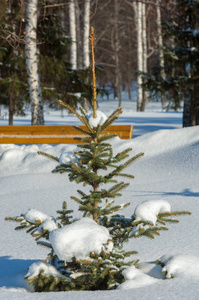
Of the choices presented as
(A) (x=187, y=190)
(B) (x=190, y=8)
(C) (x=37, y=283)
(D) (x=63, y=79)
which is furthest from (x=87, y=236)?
(D) (x=63, y=79)

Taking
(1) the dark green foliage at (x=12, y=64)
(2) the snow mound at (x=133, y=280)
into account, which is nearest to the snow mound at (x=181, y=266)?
(2) the snow mound at (x=133, y=280)

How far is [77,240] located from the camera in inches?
104

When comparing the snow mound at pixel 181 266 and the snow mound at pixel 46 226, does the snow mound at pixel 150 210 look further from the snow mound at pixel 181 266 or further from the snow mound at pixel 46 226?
the snow mound at pixel 46 226

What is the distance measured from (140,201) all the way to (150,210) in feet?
10.2

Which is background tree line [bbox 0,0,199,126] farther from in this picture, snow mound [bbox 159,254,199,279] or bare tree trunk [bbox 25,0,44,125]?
snow mound [bbox 159,254,199,279]

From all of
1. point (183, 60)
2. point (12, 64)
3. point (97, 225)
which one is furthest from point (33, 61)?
point (97, 225)

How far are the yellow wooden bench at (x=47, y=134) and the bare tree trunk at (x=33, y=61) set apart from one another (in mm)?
1132

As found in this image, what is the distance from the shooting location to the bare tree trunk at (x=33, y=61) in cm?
1086

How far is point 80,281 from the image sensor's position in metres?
2.85

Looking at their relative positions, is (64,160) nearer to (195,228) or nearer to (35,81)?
(195,228)

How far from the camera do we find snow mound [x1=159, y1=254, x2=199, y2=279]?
2840mm

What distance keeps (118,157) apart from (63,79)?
10863mm

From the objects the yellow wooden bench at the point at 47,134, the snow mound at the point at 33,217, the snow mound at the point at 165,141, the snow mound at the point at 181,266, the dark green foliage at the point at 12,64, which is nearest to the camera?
the snow mound at the point at 181,266

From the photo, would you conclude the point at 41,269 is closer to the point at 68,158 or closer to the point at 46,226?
the point at 46,226
